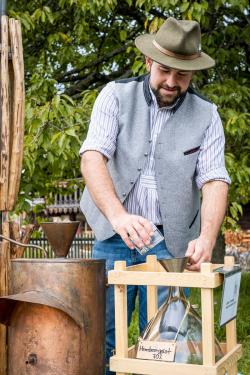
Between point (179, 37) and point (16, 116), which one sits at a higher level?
point (179, 37)

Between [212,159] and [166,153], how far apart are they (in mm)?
182

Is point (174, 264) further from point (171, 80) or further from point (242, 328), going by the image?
point (242, 328)

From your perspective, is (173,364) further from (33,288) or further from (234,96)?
(234,96)

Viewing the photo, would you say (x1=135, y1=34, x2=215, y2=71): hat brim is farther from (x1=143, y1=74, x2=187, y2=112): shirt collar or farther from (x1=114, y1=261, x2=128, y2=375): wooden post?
(x1=114, y1=261, x2=128, y2=375): wooden post

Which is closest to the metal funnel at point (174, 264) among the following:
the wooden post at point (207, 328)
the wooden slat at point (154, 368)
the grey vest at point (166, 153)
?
the wooden post at point (207, 328)

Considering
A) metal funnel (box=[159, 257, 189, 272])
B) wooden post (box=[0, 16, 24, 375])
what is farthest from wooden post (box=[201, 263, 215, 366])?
wooden post (box=[0, 16, 24, 375])

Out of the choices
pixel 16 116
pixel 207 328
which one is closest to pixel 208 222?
pixel 207 328

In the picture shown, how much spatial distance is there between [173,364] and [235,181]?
421 cm

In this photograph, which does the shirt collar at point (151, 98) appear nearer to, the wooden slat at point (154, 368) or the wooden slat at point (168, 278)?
the wooden slat at point (168, 278)

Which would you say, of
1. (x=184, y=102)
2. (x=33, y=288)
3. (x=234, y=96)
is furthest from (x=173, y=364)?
(x=234, y=96)

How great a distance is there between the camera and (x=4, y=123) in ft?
9.43

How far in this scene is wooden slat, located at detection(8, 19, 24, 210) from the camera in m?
2.88

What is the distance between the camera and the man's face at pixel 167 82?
8.90 feet

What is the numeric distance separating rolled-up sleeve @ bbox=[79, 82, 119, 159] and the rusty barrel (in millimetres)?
500
